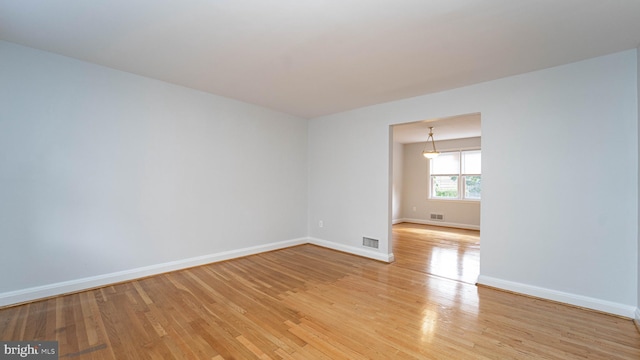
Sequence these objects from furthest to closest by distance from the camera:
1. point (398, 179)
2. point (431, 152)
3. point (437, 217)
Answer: point (398, 179) < point (437, 217) < point (431, 152)

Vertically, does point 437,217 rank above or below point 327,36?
below

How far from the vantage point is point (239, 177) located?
14.3 ft

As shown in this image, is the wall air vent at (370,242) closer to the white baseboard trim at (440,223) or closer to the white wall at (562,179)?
the white wall at (562,179)

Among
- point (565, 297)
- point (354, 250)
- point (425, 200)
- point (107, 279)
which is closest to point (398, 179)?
point (425, 200)

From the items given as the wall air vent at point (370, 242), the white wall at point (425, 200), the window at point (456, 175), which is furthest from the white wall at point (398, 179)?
the wall air vent at point (370, 242)

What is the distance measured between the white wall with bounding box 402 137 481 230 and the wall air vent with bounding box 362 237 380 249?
4.30 m

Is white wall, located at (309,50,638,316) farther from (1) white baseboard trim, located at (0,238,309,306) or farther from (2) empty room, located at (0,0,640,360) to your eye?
(1) white baseboard trim, located at (0,238,309,306)

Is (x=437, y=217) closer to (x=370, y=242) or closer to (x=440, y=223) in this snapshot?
(x=440, y=223)

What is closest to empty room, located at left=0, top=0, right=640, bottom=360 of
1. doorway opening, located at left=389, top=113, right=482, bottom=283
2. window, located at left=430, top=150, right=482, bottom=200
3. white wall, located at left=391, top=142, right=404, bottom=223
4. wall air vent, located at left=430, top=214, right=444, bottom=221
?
doorway opening, located at left=389, top=113, right=482, bottom=283

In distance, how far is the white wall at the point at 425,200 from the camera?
7324 millimetres

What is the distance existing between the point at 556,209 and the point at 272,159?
13.3 feet

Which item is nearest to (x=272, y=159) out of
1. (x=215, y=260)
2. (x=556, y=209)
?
(x=215, y=260)

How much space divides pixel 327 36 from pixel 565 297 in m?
3.61

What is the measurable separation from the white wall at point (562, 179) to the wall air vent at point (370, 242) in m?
→ 1.54
